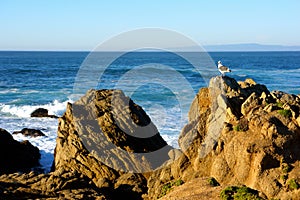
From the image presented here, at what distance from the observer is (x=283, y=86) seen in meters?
66.6

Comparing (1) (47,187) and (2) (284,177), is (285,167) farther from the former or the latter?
(1) (47,187)

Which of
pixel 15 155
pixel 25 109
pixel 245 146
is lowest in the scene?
pixel 25 109

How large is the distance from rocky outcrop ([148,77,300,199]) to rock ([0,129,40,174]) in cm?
1038

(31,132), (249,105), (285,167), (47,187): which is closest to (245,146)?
(285,167)

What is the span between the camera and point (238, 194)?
→ 1270 centimetres

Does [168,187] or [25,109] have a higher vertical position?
[168,187]

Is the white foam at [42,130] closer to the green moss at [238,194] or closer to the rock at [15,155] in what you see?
the rock at [15,155]

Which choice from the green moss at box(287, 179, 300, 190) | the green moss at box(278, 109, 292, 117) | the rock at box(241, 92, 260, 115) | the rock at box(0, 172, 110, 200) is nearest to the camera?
the green moss at box(287, 179, 300, 190)

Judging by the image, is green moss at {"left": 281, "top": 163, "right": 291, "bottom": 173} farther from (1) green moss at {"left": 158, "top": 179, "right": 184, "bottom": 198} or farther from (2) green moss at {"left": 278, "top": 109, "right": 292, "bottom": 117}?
(1) green moss at {"left": 158, "top": 179, "right": 184, "bottom": 198}

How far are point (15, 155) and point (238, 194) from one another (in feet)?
58.6

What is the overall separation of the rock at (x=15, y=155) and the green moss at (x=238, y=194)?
16193mm

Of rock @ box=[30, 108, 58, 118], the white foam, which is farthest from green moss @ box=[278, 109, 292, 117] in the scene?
rock @ box=[30, 108, 58, 118]

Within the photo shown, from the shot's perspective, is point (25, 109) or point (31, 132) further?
point (25, 109)

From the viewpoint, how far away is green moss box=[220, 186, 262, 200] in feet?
41.2
